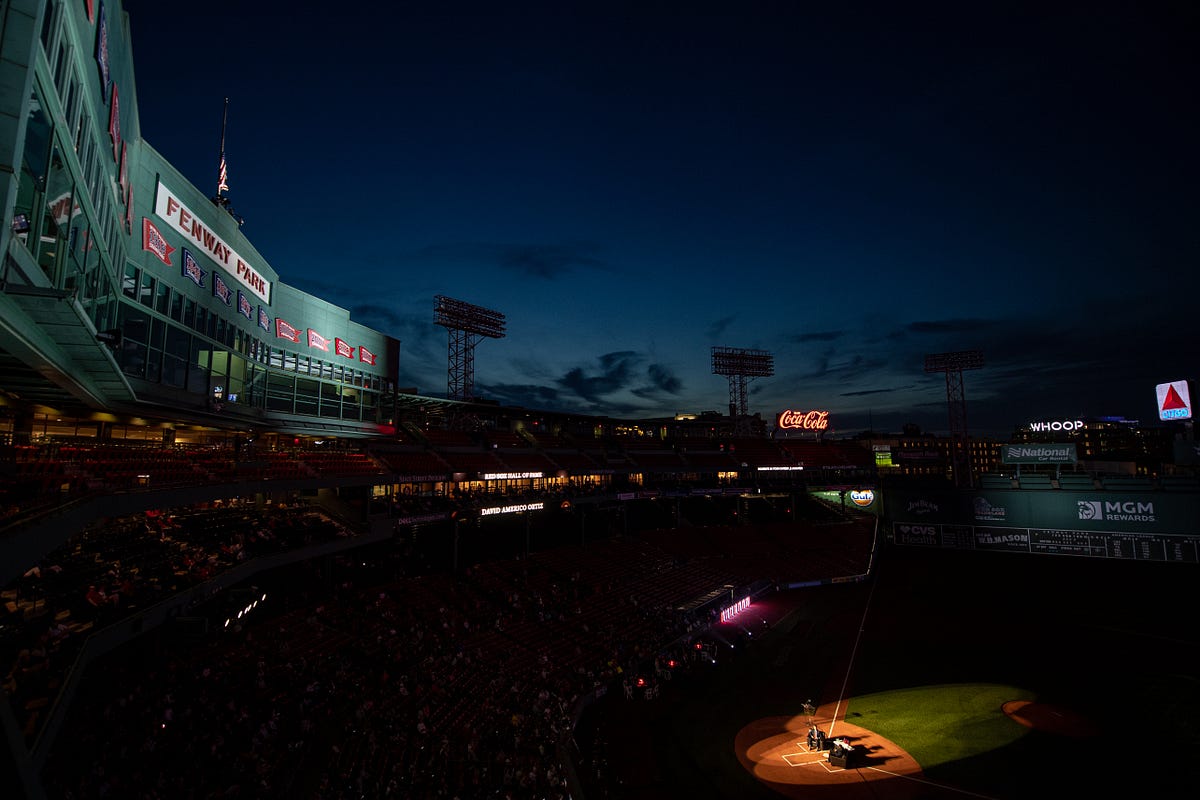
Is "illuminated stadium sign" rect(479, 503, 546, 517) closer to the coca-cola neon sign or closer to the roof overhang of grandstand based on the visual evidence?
the roof overhang of grandstand

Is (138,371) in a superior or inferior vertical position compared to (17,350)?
superior

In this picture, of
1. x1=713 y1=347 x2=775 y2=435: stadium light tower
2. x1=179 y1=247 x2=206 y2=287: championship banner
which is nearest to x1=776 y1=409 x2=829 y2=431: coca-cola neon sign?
x1=713 y1=347 x2=775 y2=435: stadium light tower

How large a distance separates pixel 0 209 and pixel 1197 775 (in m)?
29.8

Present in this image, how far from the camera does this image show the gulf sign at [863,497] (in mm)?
56156

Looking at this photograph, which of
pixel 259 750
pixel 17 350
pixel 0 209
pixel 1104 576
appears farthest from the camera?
pixel 1104 576

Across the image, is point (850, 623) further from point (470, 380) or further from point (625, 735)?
point (470, 380)

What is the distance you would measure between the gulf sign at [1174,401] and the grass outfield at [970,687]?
11362mm

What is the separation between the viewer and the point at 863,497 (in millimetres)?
56312

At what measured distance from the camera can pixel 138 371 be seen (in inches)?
704

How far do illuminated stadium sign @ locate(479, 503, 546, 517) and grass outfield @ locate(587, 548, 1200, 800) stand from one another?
1507cm

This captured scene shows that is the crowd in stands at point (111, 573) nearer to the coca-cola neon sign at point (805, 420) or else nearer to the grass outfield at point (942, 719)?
the grass outfield at point (942, 719)

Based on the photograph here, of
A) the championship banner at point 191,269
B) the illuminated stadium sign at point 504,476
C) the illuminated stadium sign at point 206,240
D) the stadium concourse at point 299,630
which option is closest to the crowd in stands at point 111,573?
the stadium concourse at point 299,630

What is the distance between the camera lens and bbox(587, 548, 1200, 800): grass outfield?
696 inches

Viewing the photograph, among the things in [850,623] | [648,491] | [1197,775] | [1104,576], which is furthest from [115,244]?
[1104,576]
